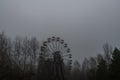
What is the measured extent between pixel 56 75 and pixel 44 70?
7.93 meters

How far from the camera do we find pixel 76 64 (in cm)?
7569

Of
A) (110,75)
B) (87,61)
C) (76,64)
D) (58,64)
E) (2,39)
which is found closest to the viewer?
(58,64)

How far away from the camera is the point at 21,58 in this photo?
41969 millimetres

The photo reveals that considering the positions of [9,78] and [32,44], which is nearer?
[9,78]

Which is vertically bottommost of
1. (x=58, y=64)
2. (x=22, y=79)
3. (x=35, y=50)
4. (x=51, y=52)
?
(x=22, y=79)

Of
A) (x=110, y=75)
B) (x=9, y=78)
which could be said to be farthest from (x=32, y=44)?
(x=110, y=75)

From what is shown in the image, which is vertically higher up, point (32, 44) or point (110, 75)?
point (32, 44)

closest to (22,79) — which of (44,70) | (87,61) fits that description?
(44,70)

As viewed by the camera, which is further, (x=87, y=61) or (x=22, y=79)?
(x=87, y=61)

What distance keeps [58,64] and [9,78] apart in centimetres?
943

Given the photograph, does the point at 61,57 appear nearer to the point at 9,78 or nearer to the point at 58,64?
the point at 58,64

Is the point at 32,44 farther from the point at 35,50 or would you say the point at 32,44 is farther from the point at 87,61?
the point at 87,61

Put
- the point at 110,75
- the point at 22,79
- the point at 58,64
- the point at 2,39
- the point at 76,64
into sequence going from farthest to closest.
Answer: the point at 76,64, the point at 2,39, the point at 22,79, the point at 110,75, the point at 58,64

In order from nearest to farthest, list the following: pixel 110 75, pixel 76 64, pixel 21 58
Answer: pixel 110 75, pixel 21 58, pixel 76 64
